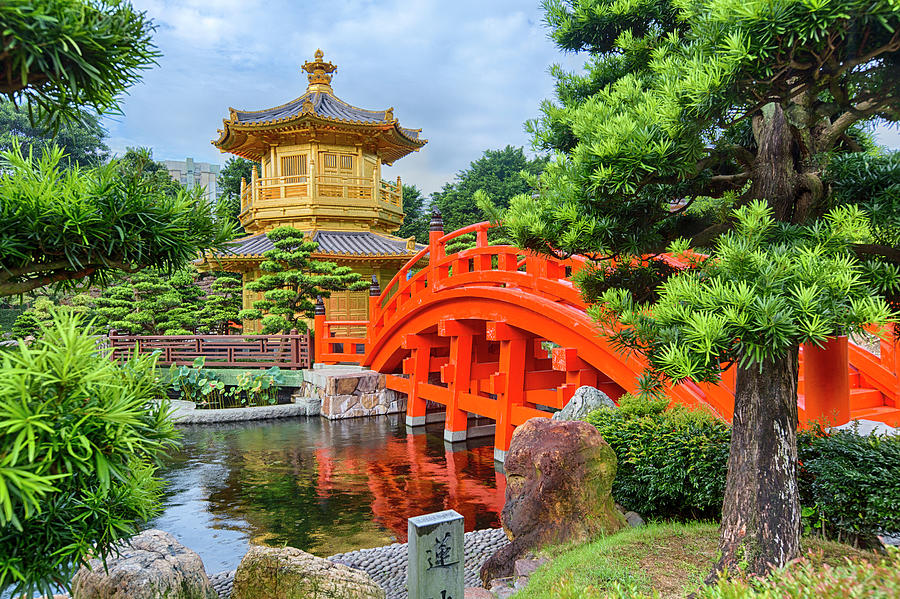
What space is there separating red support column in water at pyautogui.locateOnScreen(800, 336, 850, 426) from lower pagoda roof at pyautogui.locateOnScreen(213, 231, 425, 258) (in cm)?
1375

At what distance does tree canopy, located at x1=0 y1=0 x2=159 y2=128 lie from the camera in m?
1.94

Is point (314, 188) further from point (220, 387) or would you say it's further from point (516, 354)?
point (516, 354)

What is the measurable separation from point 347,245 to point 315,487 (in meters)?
10.7

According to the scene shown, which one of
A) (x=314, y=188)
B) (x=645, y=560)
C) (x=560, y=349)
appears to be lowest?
(x=645, y=560)

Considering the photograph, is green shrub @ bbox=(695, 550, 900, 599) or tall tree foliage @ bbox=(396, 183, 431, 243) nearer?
green shrub @ bbox=(695, 550, 900, 599)

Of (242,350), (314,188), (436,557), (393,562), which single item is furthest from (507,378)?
(314,188)

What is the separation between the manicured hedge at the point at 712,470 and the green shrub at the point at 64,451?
13.7 ft

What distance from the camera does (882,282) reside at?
310 cm

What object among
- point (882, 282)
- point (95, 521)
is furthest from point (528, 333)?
point (95, 521)

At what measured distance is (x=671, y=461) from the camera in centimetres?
510

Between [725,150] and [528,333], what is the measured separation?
6.05 meters

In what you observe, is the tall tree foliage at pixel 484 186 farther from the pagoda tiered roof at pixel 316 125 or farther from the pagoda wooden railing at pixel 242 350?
the pagoda wooden railing at pixel 242 350

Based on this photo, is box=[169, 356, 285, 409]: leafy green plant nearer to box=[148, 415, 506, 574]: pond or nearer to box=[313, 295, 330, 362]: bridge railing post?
box=[313, 295, 330, 362]: bridge railing post

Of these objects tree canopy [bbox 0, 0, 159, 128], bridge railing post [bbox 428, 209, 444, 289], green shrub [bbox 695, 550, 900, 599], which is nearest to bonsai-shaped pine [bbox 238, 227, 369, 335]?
bridge railing post [bbox 428, 209, 444, 289]
